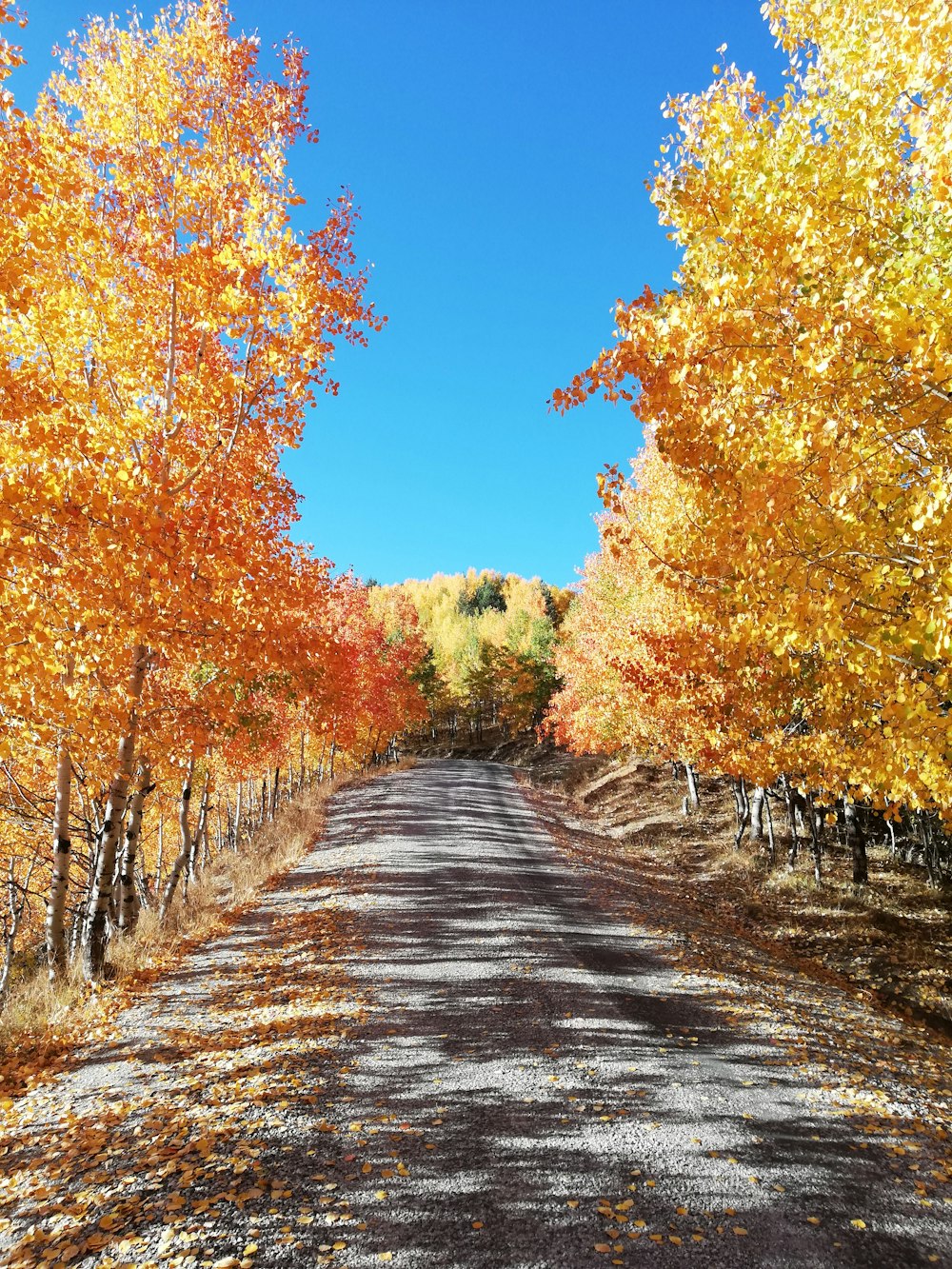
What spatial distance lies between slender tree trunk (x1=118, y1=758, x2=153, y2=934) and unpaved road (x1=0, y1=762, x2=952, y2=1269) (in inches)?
91.5

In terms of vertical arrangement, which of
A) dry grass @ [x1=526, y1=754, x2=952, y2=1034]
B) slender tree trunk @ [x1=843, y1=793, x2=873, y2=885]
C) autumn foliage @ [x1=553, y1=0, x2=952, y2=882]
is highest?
autumn foliage @ [x1=553, y1=0, x2=952, y2=882]

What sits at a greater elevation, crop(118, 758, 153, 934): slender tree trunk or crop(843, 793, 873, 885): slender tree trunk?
crop(118, 758, 153, 934): slender tree trunk

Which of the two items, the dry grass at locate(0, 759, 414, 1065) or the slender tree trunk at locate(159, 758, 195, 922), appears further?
the slender tree trunk at locate(159, 758, 195, 922)

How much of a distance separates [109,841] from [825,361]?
416 inches

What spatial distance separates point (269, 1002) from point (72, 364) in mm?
8986

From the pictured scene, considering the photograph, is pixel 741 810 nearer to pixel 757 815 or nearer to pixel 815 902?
pixel 757 815

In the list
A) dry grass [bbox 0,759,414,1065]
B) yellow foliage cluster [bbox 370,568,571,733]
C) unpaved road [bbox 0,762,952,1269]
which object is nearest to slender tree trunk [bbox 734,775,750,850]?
unpaved road [bbox 0,762,952,1269]

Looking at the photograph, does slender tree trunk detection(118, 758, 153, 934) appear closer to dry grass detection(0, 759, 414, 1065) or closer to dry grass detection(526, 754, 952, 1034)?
dry grass detection(0, 759, 414, 1065)

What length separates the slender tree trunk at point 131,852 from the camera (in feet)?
36.4

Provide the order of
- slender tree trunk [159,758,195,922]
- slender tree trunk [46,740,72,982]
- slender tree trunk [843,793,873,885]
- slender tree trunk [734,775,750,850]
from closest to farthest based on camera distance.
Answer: slender tree trunk [46,740,72,982], slender tree trunk [159,758,195,922], slender tree trunk [843,793,873,885], slender tree trunk [734,775,750,850]

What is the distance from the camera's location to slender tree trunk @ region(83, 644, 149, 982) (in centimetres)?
989

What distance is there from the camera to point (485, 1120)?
5.89m

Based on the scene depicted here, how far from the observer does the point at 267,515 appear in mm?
11508

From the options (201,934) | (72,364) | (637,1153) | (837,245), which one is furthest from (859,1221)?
(72,364)
